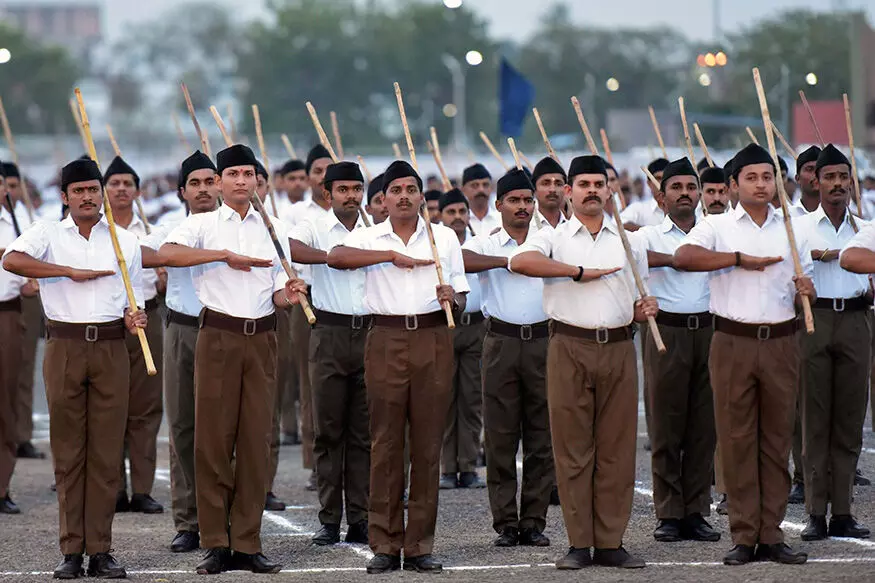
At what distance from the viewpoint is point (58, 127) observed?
118m

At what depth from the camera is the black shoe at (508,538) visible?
12164 mm

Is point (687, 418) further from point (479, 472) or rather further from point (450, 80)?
point (450, 80)

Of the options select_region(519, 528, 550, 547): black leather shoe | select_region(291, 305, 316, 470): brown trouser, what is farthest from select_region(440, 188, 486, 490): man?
select_region(519, 528, 550, 547): black leather shoe

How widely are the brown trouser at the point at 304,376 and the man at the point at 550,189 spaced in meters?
2.72

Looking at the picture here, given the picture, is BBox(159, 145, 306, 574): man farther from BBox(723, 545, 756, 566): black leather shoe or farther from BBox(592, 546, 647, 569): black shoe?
BBox(723, 545, 756, 566): black leather shoe

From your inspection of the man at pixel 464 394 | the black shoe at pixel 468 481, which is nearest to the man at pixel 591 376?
the man at pixel 464 394

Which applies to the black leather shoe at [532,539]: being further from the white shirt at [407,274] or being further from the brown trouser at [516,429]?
the white shirt at [407,274]

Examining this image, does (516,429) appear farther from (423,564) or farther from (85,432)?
(85,432)

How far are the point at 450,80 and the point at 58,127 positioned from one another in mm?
25569

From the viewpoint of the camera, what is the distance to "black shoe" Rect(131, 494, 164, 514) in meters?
14.2


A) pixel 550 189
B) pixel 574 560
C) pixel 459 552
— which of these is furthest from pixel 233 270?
pixel 574 560

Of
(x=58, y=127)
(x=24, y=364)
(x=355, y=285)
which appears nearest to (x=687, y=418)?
(x=355, y=285)

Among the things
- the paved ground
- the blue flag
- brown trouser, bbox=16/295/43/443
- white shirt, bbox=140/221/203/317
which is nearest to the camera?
the paved ground

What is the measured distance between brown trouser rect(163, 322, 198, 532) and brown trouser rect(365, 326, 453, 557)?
1.59 m
